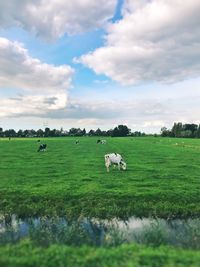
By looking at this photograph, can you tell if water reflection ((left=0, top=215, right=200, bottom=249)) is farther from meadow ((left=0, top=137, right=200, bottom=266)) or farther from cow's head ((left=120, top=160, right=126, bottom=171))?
cow's head ((left=120, top=160, right=126, bottom=171))

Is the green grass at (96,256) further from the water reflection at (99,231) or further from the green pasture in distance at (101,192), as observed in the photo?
the green pasture in distance at (101,192)

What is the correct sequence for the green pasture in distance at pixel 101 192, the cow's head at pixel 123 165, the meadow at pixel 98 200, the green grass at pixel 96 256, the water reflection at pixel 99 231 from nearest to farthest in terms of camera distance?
the green grass at pixel 96 256, the meadow at pixel 98 200, the water reflection at pixel 99 231, the green pasture in distance at pixel 101 192, the cow's head at pixel 123 165

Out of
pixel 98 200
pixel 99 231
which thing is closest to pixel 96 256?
pixel 99 231

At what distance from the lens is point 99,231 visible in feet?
47.8

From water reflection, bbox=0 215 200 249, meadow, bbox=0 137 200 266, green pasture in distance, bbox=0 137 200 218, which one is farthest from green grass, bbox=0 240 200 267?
green pasture in distance, bbox=0 137 200 218

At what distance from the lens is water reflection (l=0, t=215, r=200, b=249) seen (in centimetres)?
1283

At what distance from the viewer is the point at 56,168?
110ft

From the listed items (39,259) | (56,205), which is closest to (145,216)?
(56,205)

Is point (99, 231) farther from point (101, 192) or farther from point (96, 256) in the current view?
point (101, 192)

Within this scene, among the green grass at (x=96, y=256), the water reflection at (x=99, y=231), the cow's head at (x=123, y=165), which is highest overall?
the cow's head at (x=123, y=165)

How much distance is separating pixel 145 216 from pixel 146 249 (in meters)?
6.37

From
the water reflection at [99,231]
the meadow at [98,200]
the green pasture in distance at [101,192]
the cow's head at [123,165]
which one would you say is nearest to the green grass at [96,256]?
the meadow at [98,200]

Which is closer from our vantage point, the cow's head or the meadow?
the meadow

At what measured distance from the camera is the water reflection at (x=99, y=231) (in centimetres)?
1283
